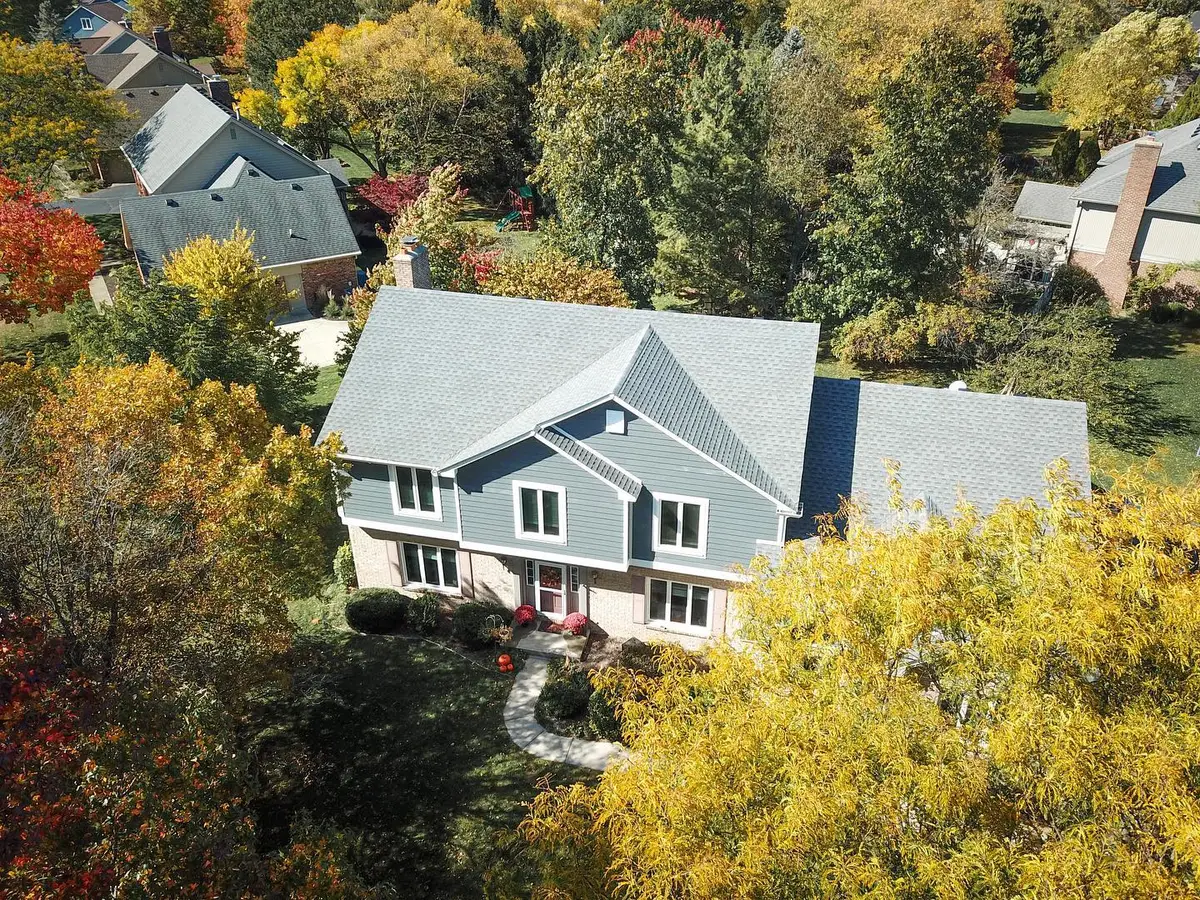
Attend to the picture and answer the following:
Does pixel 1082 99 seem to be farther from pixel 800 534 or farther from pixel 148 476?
pixel 148 476

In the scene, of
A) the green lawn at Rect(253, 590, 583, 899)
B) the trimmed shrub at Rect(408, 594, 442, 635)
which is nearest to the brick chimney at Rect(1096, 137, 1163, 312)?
the trimmed shrub at Rect(408, 594, 442, 635)

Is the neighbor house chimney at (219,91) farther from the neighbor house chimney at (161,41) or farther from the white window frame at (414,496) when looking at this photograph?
the white window frame at (414,496)

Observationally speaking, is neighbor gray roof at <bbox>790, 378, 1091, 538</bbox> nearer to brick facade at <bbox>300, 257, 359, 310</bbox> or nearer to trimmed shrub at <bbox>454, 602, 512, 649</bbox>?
trimmed shrub at <bbox>454, 602, 512, 649</bbox>

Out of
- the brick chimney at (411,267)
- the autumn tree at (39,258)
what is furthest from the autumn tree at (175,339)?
the autumn tree at (39,258)

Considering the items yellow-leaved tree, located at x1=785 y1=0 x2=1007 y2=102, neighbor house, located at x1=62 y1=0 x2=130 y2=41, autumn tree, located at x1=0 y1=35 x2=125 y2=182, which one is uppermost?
neighbor house, located at x1=62 y1=0 x2=130 y2=41

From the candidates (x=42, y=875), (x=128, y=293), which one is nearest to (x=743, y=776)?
(x=42, y=875)

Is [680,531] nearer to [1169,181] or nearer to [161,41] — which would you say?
[1169,181]

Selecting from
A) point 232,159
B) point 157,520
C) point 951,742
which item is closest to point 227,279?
point 157,520
